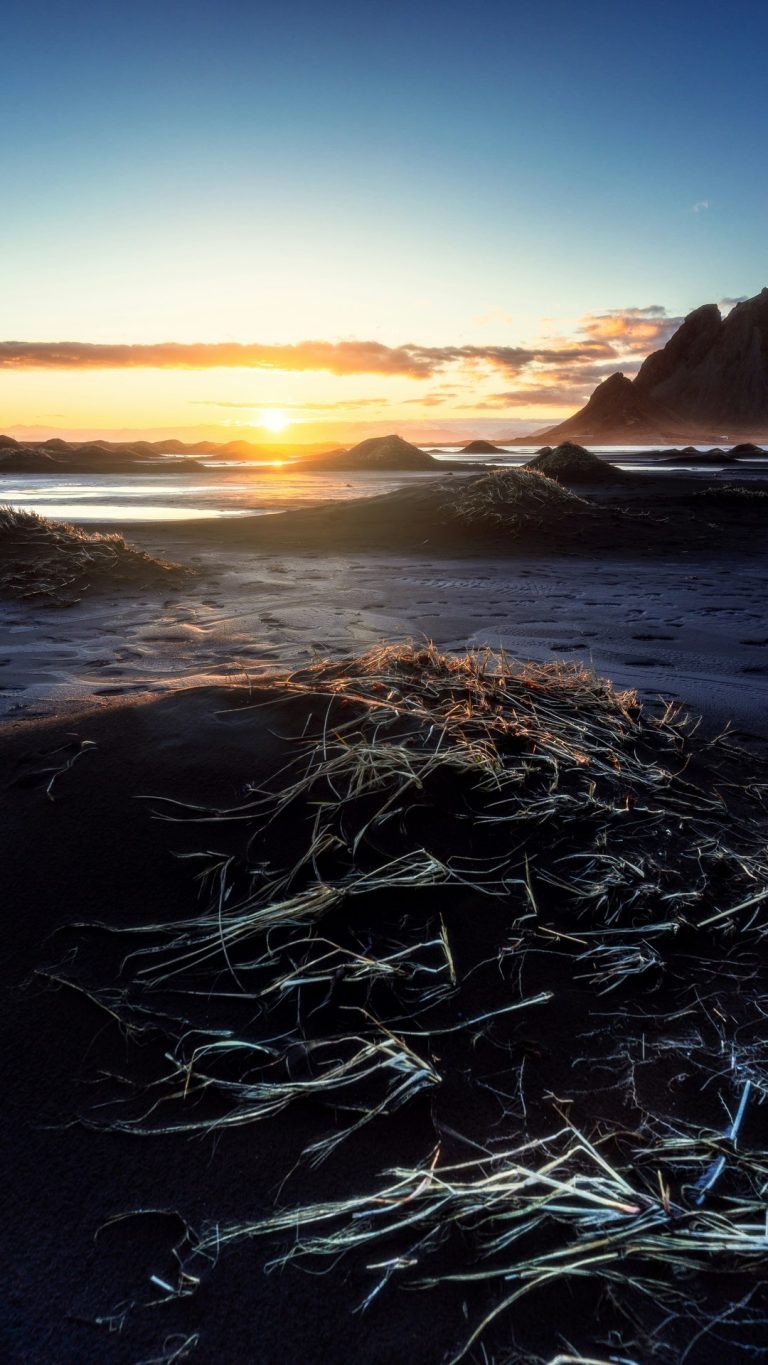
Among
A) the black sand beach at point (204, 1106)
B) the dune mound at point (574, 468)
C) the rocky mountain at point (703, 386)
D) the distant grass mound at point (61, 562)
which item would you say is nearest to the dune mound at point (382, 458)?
the dune mound at point (574, 468)

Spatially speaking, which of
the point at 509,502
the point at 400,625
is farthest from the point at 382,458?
the point at 400,625

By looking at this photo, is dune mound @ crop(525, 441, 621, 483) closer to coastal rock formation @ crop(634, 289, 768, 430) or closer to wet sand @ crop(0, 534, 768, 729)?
wet sand @ crop(0, 534, 768, 729)

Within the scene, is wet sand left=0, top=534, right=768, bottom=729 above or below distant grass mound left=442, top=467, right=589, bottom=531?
below

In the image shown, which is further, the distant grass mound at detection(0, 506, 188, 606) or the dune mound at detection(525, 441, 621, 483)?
the dune mound at detection(525, 441, 621, 483)

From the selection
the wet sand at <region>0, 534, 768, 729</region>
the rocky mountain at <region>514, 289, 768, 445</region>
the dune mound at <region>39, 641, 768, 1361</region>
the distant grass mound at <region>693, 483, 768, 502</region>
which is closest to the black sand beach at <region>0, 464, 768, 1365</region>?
the dune mound at <region>39, 641, 768, 1361</region>

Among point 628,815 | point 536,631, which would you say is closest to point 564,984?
point 628,815

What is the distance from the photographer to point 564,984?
1.54 m

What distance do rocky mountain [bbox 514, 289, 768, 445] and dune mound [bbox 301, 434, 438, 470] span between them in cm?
8570

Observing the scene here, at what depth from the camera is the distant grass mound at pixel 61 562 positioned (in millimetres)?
6297

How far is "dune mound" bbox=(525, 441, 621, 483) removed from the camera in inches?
675

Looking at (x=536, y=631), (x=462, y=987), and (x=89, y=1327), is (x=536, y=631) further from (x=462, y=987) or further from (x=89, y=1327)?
(x=89, y=1327)

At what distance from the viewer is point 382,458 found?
105ft

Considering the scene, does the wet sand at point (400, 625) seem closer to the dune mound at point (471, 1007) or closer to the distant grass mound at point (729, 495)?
the dune mound at point (471, 1007)

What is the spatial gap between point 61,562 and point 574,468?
1371 centimetres
